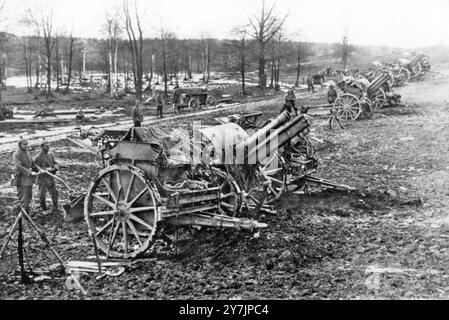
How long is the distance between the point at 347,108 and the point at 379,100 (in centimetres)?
288

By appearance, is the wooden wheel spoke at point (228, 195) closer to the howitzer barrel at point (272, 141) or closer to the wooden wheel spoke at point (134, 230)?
the howitzer barrel at point (272, 141)


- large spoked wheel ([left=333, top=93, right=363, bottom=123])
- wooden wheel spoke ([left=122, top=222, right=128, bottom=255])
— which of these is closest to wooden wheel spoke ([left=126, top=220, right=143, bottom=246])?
wooden wheel spoke ([left=122, top=222, right=128, bottom=255])

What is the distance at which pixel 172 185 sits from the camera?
319 inches

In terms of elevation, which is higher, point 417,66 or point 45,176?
point 417,66

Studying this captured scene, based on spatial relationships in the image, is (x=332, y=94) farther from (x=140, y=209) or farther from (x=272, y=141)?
(x=140, y=209)

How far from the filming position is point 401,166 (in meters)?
13.4

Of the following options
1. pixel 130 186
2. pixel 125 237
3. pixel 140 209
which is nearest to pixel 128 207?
pixel 140 209

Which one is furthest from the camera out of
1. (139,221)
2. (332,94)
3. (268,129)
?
(332,94)

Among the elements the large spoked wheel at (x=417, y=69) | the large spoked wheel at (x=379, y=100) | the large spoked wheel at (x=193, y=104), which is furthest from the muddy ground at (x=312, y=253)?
the large spoked wheel at (x=417, y=69)

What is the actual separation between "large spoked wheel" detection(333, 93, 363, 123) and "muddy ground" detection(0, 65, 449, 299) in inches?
329

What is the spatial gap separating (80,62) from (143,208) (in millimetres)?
70896

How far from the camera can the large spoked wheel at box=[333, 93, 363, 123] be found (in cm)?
2108
